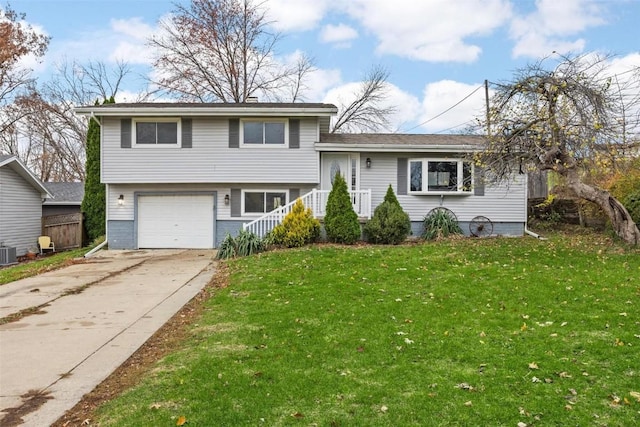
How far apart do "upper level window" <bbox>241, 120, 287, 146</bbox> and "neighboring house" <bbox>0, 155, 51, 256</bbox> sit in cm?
987

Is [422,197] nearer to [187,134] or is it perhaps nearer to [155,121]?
[187,134]

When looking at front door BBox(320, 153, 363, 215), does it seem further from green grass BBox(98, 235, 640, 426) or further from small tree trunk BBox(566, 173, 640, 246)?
green grass BBox(98, 235, 640, 426)

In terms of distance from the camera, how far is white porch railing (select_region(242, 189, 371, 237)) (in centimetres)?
1316

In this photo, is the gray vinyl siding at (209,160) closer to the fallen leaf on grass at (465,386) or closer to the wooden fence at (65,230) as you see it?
the wooden fence at (65,230)

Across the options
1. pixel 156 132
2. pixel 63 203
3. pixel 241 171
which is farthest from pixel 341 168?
pixel 63 203

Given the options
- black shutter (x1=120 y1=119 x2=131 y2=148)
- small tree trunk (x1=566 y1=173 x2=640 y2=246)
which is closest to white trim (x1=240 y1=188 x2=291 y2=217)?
black shutter (x1=120 y1=119 x2=131 y2=148)

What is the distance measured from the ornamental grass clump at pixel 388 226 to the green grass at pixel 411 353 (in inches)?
175

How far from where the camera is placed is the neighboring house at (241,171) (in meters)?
14.4

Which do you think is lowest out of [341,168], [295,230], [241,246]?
[241,246]

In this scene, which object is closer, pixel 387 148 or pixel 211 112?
pixel 211 112

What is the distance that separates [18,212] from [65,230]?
184 cm

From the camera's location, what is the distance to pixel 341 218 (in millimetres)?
12672

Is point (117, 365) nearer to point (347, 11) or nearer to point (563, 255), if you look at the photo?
point (563, 255)

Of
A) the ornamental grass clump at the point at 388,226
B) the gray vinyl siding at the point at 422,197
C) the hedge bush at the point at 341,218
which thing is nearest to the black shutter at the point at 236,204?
the hedge bush at the point at 341,218
